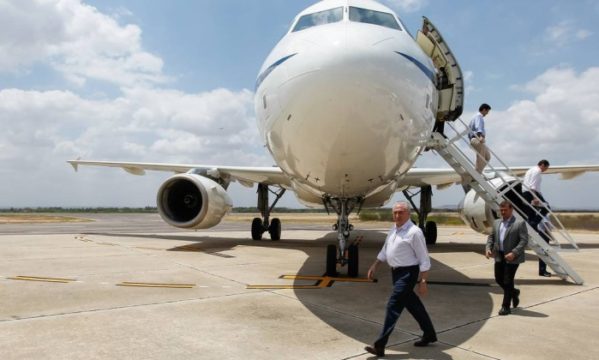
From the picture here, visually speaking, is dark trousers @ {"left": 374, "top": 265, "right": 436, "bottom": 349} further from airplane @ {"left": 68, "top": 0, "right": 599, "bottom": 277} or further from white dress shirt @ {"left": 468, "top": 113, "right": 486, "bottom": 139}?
white dress shirt @ {"left": 468, "top": 113, "right": 486, "bottom": 139}

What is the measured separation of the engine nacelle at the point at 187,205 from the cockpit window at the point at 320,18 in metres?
6.17

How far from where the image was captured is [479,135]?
24.7 feet

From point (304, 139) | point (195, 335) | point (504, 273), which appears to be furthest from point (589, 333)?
point (195, 335)

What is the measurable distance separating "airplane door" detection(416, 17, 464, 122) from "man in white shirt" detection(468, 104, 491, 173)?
82cm

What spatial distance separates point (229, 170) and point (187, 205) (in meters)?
1.61

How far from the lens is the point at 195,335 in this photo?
3.82m

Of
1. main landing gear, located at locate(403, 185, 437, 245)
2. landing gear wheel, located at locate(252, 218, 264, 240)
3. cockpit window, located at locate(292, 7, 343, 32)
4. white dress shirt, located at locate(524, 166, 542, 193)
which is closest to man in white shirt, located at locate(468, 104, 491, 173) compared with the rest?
white dress shirt, located at locate(524, 166, 542, 193)

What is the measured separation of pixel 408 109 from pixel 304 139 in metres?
1.14

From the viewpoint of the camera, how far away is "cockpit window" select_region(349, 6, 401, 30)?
516 centimetres

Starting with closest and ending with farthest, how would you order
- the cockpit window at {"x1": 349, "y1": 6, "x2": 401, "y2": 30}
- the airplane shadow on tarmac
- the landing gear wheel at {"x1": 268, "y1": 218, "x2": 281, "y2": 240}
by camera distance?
the airplane shadow on tarmac → the cockpit window at {"x1": 349, "y1": 6, "x2": 401, "y2": 30} → the landing gear wheel at {"x1": 268, "y1": 218, "x2": 281, "y2": 240}

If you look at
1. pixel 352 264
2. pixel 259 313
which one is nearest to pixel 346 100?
pixel 259 313

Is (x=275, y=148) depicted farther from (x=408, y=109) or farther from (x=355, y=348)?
(x=355, y=348)

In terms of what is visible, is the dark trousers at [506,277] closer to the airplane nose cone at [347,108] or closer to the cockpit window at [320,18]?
the airplane nose cone at [347,108]

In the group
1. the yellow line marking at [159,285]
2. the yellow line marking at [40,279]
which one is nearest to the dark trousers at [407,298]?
the yellow line marking at [159,285]
